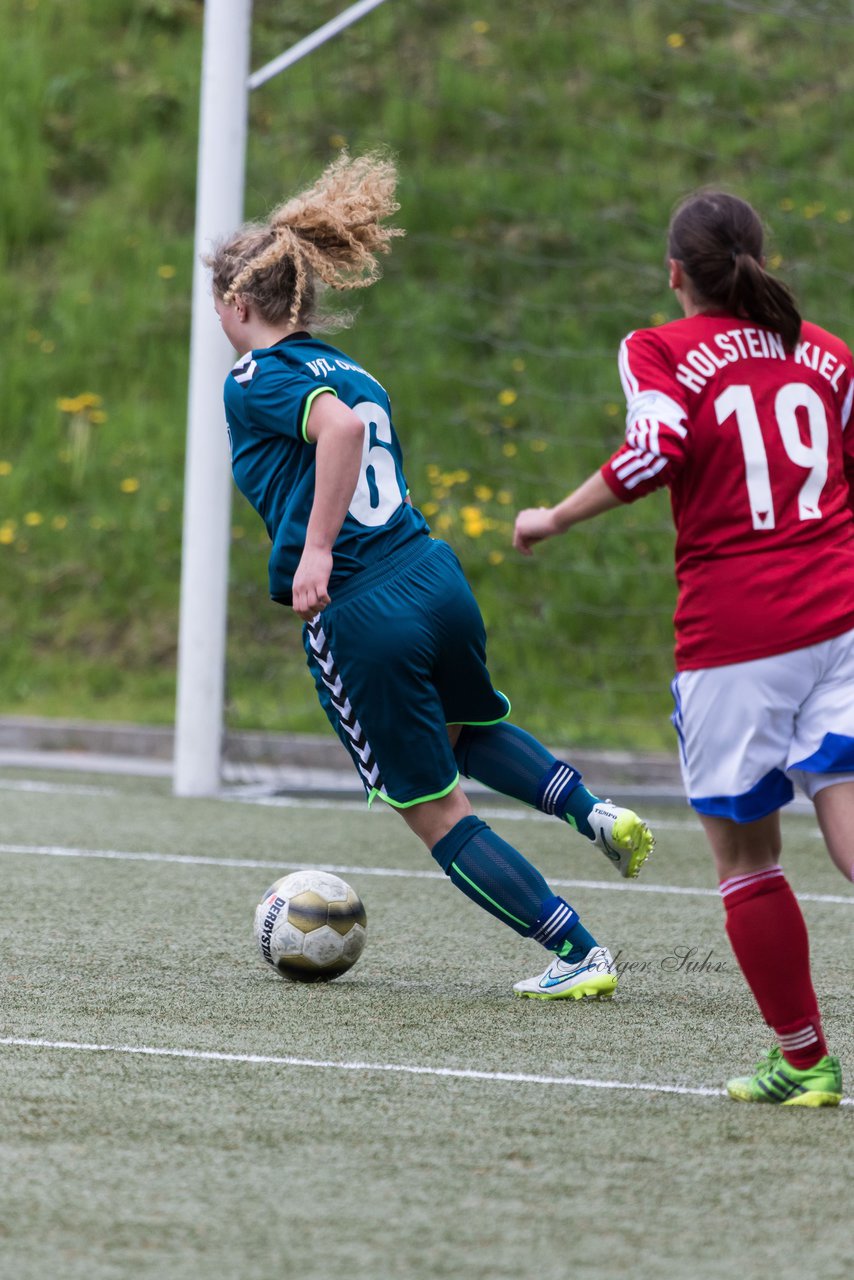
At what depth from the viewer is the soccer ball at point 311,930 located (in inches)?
169

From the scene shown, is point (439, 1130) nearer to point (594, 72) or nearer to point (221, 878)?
point (221, 878)

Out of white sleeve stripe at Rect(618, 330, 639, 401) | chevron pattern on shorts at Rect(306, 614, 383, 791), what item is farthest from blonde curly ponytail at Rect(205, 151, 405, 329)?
white sleeve stripe at Rect(618, 330, 639, 401)

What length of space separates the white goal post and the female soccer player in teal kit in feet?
12.2

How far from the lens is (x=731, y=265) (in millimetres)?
3203

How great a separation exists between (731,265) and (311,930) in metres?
1.87

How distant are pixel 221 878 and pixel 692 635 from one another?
3107 mm

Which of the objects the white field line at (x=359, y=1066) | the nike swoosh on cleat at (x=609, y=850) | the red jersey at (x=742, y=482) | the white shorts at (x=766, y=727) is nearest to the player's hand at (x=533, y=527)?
the red jersey at (x=742, y=482)

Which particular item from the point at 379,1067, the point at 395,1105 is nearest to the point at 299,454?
the point at 379,1067

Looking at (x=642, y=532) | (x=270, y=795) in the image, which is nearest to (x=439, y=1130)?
(x=270, y=795)

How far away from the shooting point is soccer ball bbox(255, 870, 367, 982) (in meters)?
4.30

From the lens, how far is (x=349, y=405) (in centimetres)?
407

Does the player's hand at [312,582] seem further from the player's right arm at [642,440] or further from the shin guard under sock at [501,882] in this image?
the player's right arm at [642,440]

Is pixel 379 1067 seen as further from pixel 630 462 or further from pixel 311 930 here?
pixel 630 462

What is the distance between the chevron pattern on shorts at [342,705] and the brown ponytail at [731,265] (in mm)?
1214
